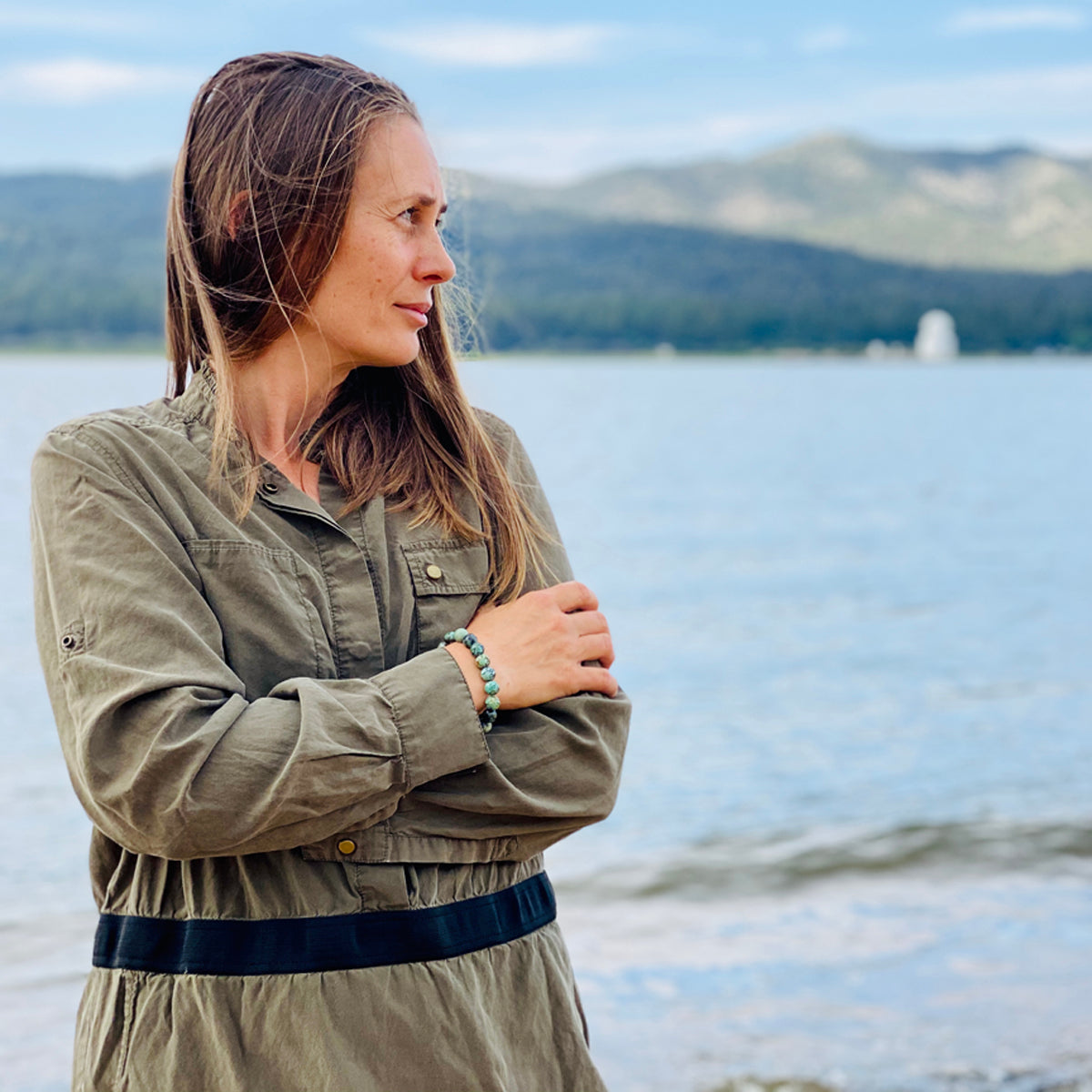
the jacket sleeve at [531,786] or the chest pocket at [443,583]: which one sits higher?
the chest pocket at [443,583]

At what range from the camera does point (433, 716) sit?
62.4 inches

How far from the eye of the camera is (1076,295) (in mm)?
112438

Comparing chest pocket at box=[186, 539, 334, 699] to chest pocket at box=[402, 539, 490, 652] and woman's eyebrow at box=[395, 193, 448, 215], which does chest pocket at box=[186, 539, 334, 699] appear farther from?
woman's eyebrow at box=[395, 193, 448, 215]

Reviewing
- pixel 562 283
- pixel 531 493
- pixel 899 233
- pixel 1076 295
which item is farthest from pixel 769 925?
pixel 899 233

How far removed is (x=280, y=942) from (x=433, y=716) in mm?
300

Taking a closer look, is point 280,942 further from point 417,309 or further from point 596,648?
point 417,309

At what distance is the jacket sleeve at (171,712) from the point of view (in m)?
1.48

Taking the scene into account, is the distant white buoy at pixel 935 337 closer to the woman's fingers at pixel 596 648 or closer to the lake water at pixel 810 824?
the lake water at pixel 810 824

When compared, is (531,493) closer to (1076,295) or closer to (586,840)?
(586,840)

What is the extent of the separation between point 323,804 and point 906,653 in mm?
13172

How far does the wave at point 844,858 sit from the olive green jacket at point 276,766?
16.2 ft

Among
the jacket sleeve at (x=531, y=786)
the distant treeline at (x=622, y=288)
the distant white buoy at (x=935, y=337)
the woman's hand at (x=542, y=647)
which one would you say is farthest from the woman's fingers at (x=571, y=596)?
the distant white buoy at (x=935, y=337)

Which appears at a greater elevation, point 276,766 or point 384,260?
point 384,260

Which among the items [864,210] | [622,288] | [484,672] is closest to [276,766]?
[484,672]
